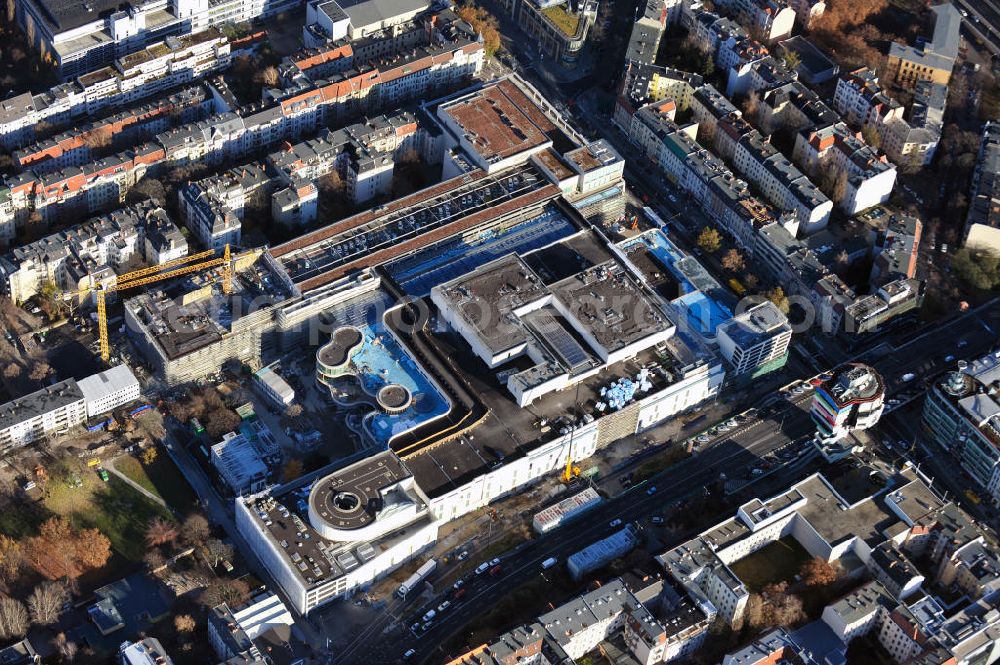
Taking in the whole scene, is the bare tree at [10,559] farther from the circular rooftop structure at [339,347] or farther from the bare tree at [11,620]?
the circular rooftop structure at [339,347]

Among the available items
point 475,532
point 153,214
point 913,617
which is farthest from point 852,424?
point 153,214

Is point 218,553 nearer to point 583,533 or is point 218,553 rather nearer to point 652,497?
point 583,533

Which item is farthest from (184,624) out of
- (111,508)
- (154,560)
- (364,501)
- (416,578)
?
(416,578)

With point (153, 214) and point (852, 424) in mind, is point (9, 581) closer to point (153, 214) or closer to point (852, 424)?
point (153, 214)

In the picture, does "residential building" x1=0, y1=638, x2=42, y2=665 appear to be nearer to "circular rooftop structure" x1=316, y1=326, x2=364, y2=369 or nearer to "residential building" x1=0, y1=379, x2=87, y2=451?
"residential building" x1=0, y1=379, x2=87, y2=451

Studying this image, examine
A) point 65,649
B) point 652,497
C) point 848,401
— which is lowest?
point 65,649

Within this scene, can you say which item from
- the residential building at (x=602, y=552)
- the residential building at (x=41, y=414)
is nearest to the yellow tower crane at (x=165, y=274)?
the residential building at (x=41, y=414)
